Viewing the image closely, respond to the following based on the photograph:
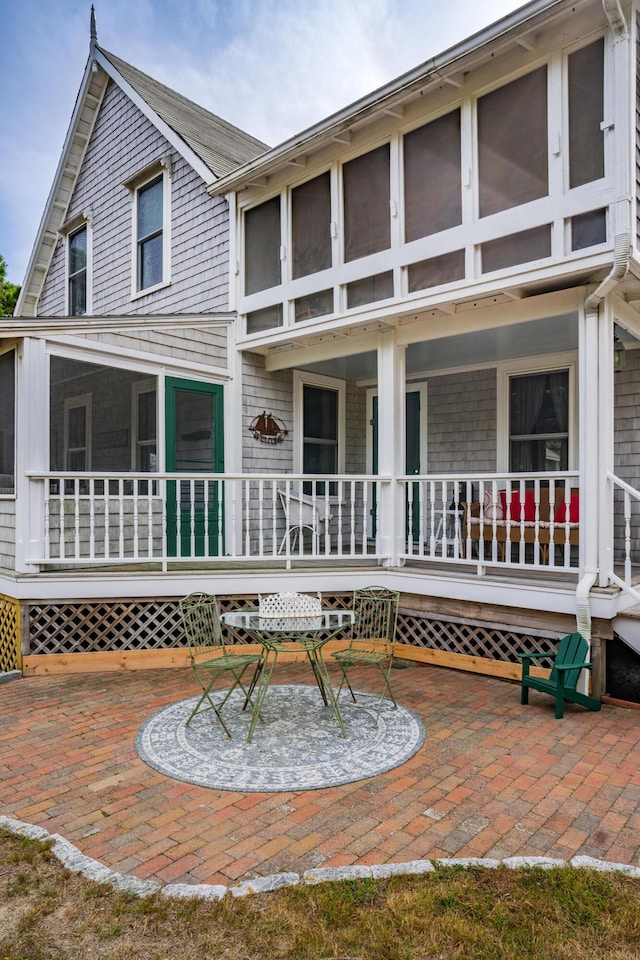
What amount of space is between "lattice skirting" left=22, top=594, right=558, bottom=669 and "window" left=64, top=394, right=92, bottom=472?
1644mm

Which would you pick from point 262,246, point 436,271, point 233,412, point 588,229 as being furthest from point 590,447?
point 262,246

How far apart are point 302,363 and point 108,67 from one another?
20.8ft

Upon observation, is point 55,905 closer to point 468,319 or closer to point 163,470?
point 163,470

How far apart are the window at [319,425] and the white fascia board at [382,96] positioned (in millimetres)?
2636

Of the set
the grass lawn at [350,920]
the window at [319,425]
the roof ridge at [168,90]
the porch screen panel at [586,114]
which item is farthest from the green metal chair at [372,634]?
the roof ridge at [168,90]

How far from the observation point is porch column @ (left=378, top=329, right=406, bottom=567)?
6.66 metres

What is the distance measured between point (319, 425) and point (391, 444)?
2.50 m

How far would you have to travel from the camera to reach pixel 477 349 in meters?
7.50

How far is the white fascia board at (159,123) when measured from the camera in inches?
331

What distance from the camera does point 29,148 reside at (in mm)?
24125

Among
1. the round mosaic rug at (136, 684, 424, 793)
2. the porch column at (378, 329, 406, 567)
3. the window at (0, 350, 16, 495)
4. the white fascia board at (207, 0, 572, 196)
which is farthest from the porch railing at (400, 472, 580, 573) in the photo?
the window at (0, 350, 16, 495)

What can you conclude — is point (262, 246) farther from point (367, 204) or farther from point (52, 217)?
point (52, 217)

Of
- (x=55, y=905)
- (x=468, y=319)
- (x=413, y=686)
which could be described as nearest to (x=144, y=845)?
(x=55, y=905)

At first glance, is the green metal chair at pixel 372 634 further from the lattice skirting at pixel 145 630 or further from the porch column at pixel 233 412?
the porch column at pixel 233 412
